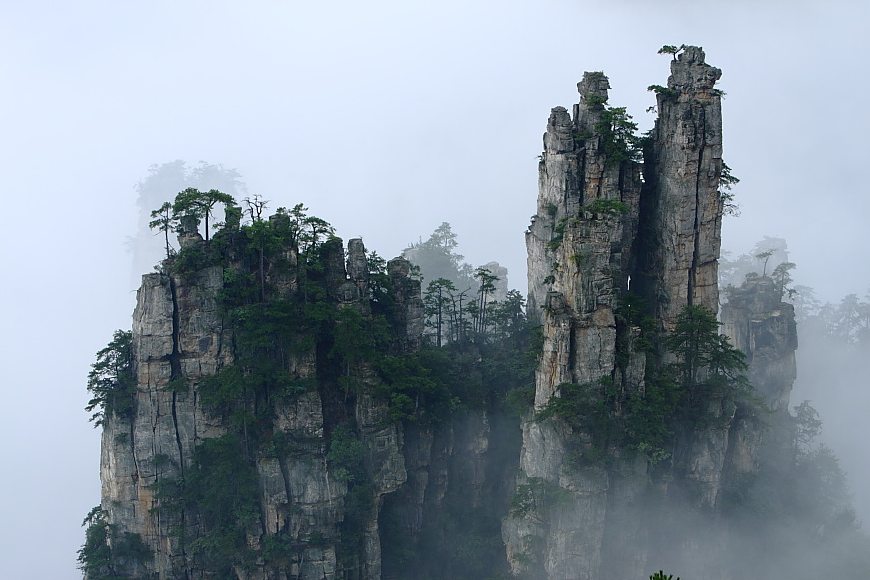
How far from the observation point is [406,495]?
49.1 meters

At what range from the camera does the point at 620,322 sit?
41.8m

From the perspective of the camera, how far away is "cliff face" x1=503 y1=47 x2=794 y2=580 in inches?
1624

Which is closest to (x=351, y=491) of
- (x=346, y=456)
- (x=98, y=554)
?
(x=346, y=456)

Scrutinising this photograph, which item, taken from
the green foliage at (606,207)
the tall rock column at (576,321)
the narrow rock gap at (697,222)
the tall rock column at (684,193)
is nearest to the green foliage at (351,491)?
the tall rock column at (576,321)

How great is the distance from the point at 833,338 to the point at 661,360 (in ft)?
Answer: 147

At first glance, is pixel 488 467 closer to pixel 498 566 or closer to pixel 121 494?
pixel 498 566

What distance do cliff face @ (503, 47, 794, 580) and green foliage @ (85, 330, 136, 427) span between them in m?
19.6

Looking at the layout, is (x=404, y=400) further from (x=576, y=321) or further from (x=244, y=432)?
(x=576, y=321)

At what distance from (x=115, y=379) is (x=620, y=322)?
24.9m

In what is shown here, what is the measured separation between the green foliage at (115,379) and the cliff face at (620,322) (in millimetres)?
19613

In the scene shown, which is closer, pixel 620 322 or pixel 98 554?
pixel 620 322

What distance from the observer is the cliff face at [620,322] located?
4125 centimetres

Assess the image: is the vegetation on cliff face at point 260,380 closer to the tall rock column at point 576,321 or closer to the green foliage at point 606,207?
the tall rock column at point 576,321

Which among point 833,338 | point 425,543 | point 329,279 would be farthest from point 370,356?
point 833,338
